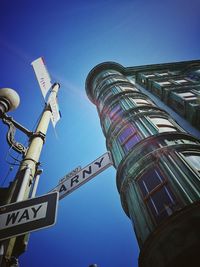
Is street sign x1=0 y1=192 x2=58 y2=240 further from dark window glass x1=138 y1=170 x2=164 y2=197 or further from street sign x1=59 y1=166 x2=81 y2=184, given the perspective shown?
dark window glass x1=138 y1=170 x2=164 y2=197

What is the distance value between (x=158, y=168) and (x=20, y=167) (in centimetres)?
809

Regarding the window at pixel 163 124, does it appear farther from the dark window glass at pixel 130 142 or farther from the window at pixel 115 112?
the window at pixel 115 112

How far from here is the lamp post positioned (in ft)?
8.81

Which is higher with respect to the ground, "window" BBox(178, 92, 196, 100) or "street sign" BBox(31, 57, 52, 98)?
"window" BBox(178, 92, 196, 100)

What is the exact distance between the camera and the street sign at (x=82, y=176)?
4.00m

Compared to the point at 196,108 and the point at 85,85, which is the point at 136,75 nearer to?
the point at 85,85

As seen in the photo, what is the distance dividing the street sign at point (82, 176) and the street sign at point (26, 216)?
827 millimetres

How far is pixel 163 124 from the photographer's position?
14.9 meters

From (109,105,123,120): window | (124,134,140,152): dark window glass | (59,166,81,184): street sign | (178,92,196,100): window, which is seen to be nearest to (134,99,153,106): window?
(109,105,123,120): window

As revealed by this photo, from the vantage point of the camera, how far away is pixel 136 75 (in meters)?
30.1

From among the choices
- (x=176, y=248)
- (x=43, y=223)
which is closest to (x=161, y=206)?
(x=176, y=248)

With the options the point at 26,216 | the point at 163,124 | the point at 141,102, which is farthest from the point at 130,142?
the point at 26,216

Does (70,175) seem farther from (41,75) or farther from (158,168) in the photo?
(158,168)

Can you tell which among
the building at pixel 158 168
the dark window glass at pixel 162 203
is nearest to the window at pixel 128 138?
the building at pixel 158 168
